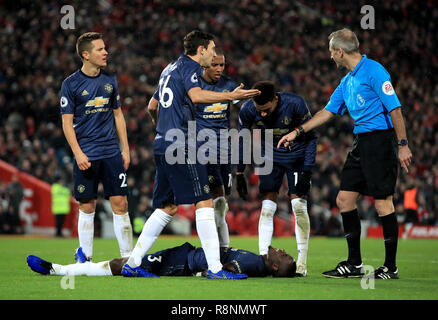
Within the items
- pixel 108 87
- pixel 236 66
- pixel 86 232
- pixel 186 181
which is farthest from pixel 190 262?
pixel 236 66

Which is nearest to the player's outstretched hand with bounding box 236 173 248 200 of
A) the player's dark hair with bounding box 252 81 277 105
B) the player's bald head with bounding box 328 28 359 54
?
the player's dark hair with bounding box 252 81 277 105

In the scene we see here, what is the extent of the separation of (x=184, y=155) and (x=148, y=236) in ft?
2.78

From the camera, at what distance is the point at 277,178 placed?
7.64m

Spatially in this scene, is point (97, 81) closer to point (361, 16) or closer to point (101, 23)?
point (101, 23)

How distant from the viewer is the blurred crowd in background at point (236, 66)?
18672 mm

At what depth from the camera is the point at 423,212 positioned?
729 inches

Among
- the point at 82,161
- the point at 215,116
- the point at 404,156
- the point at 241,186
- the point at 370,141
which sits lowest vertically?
the point at 241,186

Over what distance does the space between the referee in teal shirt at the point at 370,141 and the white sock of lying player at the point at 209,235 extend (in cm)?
124

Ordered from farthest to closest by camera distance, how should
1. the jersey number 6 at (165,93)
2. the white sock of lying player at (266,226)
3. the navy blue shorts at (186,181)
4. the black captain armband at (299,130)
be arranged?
1. the white sock of lying player at (266,226)
2. the black captain armband at (299,130)
3. the jersey number 6 at (165,93)
4. the navy blue shorts at (186,181)

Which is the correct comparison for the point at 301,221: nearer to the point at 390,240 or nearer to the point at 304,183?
the point at 304,183

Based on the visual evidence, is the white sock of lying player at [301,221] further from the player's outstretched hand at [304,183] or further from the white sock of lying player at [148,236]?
the white sock of lying player at [148,236]

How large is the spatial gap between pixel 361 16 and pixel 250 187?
1003cm

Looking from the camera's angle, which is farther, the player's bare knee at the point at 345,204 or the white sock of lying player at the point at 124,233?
the white sock of lying player at the point at 124,233

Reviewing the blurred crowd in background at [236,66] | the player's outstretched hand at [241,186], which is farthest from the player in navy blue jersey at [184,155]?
the blurred crowd in background at [236,66]
